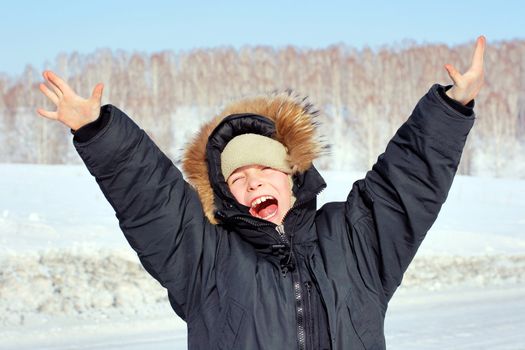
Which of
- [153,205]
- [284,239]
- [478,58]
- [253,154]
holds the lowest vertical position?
[284,239]

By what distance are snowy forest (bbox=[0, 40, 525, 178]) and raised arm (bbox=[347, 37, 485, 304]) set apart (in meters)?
33.1

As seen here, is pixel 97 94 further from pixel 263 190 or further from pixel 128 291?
pixel 128 291

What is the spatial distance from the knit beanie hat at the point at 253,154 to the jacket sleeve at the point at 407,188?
0.28 metres

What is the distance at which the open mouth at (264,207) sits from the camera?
2.34m

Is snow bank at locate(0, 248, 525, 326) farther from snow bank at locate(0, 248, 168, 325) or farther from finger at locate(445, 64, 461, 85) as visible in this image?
finger at locate(445, 64, 461, 85)

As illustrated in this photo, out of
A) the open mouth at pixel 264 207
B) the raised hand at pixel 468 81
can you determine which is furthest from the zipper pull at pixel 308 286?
the raised hand at pixel 468 81

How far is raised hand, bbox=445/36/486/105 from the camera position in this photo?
2.16 meters

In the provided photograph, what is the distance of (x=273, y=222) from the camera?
7.54 feet

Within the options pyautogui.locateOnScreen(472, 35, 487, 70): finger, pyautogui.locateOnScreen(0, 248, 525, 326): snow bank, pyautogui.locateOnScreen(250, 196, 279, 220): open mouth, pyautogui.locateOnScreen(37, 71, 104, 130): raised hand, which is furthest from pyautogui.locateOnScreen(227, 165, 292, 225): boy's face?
pyautogui.locateOnScreen(0, 248, 525, 326): snow bank

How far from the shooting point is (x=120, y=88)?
40219 millimetres

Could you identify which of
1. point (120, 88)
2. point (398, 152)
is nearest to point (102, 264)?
point (398, 152)

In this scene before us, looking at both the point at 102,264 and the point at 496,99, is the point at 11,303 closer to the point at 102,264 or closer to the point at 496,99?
the point at 102,264

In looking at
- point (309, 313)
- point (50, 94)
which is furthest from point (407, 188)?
point (50, 94)

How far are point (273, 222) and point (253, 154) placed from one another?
0.74ft
